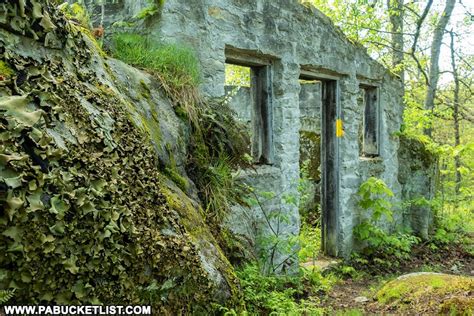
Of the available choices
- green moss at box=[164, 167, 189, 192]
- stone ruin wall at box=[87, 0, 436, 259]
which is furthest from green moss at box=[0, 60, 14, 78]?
stone ruin wall at box=[87, 0, 436, 259]

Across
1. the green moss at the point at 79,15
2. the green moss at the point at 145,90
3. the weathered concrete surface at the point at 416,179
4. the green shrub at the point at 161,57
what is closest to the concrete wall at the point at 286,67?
the green shrub at the point at 161,57

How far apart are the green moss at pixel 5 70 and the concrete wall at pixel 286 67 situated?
2.34 m

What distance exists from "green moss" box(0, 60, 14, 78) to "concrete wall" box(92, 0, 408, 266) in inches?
92.1

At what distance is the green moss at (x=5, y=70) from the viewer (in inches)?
73.1

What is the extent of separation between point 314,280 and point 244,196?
5.84ft

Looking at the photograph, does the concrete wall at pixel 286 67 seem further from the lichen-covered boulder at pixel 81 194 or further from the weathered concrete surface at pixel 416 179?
the lichen-covered boulder at pixel 81 194

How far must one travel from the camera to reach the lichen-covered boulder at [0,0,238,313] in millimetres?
1653

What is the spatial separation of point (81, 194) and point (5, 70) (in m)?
0.61

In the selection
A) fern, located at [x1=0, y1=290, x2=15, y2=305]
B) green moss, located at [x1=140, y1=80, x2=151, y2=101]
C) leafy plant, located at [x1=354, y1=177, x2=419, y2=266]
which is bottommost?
leafy plant, located at [x1=354, y1=177, x2=419, y2=266]

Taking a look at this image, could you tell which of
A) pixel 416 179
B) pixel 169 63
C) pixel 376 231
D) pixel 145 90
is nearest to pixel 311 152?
pixel 416 179

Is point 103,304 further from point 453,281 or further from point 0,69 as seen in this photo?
point 453,281

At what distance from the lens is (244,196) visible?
14.5 ft

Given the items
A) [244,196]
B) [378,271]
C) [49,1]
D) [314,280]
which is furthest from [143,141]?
[378,271]

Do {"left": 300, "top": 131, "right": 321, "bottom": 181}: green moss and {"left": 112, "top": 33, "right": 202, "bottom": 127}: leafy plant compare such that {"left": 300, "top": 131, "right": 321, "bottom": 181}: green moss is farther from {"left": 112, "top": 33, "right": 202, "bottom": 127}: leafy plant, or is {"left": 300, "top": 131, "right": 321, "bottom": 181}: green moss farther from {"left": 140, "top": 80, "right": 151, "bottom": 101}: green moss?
{"left": 140, "top": 80, "right": 151, "bottom": 101}: green moss
